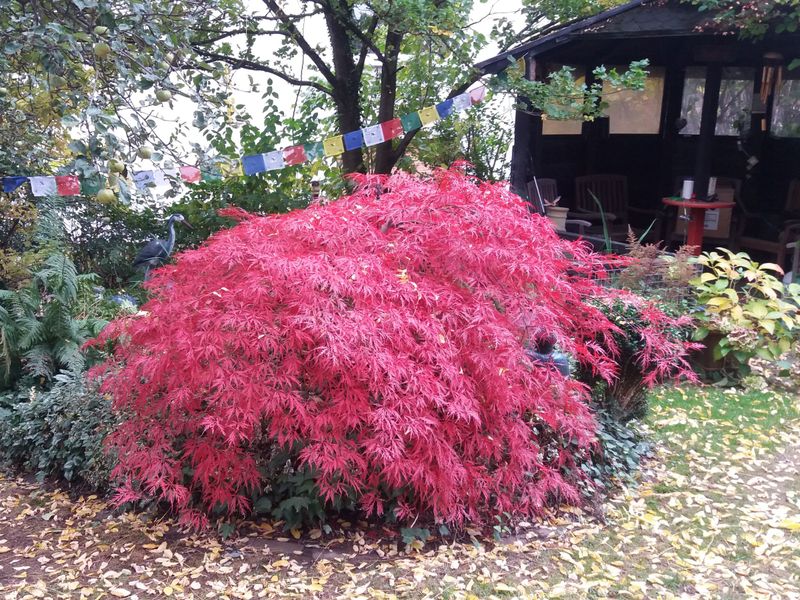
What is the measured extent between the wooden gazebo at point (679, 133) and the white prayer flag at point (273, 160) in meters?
2.45

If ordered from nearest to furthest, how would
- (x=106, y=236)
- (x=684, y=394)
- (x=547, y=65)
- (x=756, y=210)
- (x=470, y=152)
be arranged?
1. (x=684, y=394)
2. (x=106, y=236)
3. (x=547, y=65)
4. (x=756, y=210)
5. (x=470, y=152)

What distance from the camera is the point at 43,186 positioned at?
5543mm

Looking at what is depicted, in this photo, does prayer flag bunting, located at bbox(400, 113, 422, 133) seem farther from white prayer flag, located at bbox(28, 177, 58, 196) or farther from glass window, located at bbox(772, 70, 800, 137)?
glass window, located at bbox(772, 70, 800, 137)

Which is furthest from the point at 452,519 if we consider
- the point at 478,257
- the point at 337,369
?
the point at 478,257

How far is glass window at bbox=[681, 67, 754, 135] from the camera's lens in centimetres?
879

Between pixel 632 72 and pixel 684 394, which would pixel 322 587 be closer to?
pixel 684 394

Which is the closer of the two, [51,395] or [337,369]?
[337,369]

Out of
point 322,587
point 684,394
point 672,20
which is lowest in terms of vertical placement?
point 684,394

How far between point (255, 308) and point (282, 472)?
2.81 ft

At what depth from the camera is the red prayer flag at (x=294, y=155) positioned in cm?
679

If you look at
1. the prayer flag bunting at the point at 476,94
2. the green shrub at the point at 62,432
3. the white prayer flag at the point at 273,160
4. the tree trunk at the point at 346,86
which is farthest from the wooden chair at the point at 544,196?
the green shrub at the point at 62,432

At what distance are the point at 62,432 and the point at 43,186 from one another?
255 centimetres

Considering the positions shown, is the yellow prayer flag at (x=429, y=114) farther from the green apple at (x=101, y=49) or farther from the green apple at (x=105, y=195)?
the green apple at (x=105, y=195)

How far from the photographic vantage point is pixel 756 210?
29.2 ft
